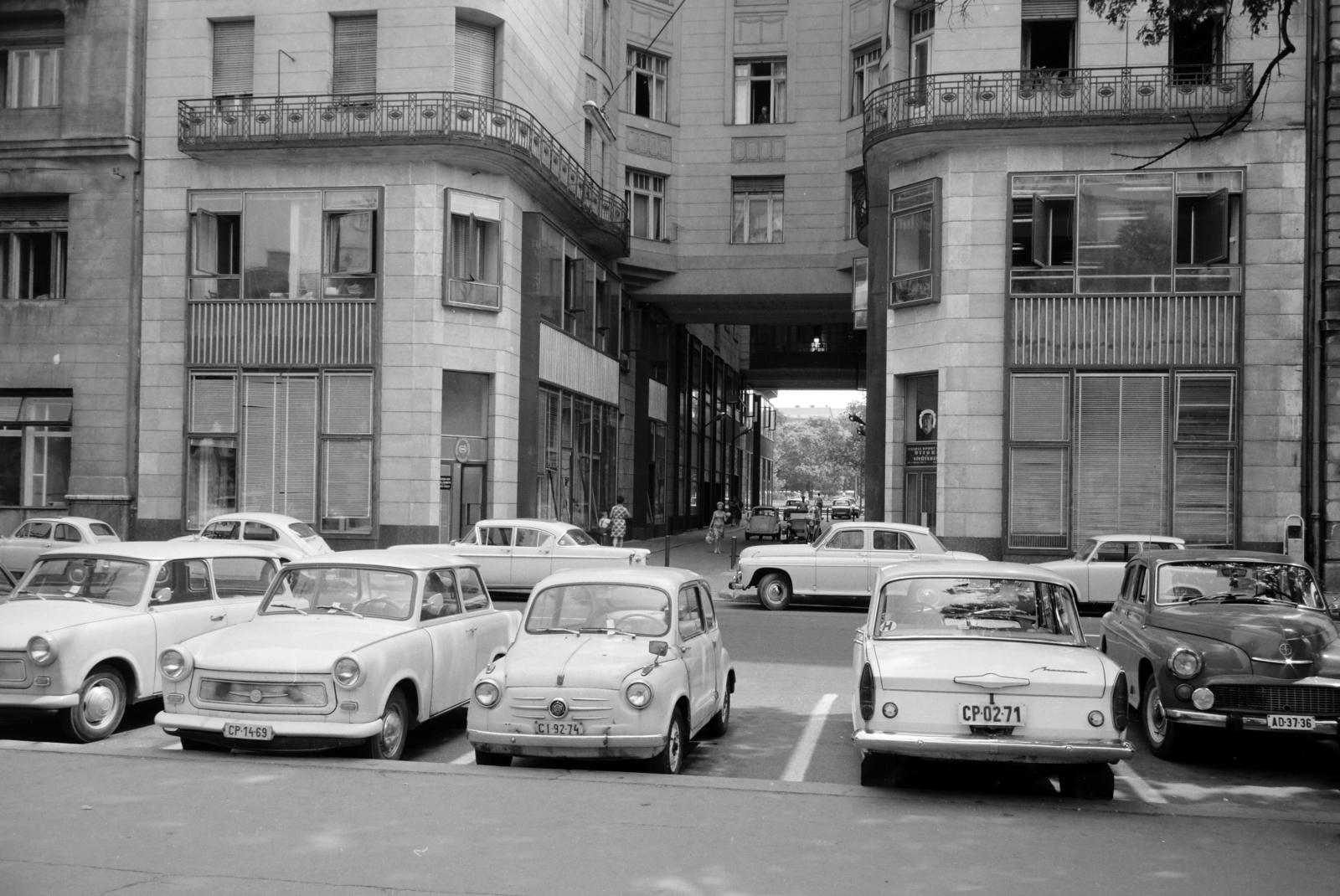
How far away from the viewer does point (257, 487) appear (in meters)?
27.3

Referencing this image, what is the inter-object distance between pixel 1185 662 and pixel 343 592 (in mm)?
6521

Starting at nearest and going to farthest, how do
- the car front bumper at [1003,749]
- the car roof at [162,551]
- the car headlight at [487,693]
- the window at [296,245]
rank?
1. the car front bumper at [1003,749]
2. the car headlight at [487,693]
3. the car roof at [162,551]
4. the window at [296,245]

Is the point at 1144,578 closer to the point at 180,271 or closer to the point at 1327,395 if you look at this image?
the point at 1327,395

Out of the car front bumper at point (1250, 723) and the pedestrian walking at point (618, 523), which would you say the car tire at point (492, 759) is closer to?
the car front bumper at point (1250, 723)

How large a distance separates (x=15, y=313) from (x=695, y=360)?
90.1ft

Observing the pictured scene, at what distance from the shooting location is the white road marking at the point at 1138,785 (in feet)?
26.9

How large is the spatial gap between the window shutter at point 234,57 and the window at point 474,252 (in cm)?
571

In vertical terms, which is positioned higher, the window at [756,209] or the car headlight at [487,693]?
the window at [756,209]

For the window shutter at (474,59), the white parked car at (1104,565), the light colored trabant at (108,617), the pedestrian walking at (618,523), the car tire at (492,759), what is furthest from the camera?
the pedestrian walking at (618,523)

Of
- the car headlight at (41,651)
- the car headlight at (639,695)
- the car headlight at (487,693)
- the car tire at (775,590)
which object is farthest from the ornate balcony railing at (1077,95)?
the car headlight at (41,651)

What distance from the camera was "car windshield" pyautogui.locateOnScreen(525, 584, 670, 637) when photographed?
9.03 meters

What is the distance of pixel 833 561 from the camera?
20906 millimetres

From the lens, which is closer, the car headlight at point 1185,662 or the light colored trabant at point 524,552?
the car headlight at point 1185,662

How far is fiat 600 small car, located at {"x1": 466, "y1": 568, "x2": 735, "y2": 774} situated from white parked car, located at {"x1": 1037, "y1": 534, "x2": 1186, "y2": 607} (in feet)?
39.1
